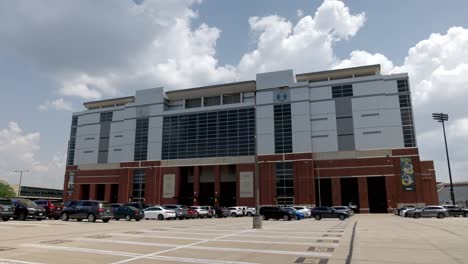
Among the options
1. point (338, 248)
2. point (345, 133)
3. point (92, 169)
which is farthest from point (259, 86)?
point (338, 248)

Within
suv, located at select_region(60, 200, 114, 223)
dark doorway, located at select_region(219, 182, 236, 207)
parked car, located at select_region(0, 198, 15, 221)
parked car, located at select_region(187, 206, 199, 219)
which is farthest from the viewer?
dark doorway, located at select_region(219, 182, 236, 207)

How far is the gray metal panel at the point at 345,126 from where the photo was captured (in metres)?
69.1

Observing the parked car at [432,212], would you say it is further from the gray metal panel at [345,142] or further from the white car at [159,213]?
the white car at [159,213]

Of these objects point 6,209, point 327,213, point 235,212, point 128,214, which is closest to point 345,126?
point 235,212

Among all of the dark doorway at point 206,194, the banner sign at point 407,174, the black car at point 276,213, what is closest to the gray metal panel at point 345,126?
the banner sign at point 407,174

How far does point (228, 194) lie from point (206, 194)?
5.37 metres

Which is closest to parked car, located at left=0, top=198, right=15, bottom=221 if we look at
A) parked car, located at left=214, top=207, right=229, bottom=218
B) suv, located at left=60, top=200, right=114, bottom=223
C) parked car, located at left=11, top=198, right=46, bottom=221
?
parked car, located at left=11, top=198, right=46, bottom=221

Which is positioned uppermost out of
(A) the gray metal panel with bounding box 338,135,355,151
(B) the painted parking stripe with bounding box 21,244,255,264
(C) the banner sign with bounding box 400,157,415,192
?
(A) the gray metal panel with bounding box 338,135,355,151

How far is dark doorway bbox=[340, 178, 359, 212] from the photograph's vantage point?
68088 mm

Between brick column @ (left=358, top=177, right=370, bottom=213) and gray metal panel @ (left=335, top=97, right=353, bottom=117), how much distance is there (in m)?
13.3

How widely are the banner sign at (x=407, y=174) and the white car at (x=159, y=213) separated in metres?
46.6

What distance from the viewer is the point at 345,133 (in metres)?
69.2

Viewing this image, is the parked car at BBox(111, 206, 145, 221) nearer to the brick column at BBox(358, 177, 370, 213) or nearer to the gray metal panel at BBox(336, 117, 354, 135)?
the brick column at BBox(358, 177, 370, 213)

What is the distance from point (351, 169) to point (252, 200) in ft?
67.1
